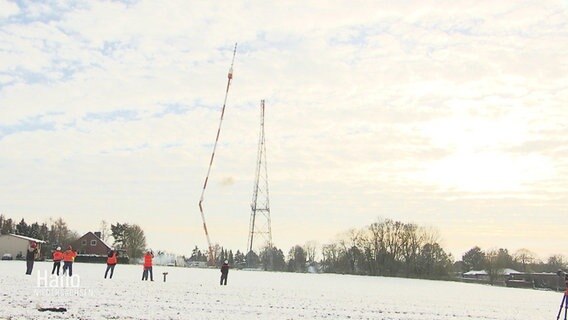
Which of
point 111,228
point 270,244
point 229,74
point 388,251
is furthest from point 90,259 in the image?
point 388,251

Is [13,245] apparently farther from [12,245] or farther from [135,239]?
[135,239]

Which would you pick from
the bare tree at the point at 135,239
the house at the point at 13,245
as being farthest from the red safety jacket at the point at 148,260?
the bare tree at the point at 135,239

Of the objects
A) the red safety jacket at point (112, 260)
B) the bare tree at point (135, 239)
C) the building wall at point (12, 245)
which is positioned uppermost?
the bare tree at point (135, 239)

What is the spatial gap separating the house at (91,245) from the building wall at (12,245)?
46.9 ft

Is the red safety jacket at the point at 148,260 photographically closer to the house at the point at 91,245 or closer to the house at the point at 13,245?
the house at the point at 13,245

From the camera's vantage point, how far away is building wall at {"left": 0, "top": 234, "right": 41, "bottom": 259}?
347ft

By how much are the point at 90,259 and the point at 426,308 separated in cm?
7715

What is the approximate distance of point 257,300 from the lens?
27.0 meters

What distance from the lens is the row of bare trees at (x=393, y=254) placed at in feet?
439

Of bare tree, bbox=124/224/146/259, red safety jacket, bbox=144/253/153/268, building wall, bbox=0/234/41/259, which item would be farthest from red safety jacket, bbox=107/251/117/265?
bare tree, bbox=124/224/146/259

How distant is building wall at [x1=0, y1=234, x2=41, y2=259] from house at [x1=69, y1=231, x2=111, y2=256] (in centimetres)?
1431

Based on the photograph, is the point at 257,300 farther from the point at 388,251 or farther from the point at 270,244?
the point at 388,251

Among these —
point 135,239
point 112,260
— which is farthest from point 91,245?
point 112,260

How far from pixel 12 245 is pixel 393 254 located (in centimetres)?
8256
